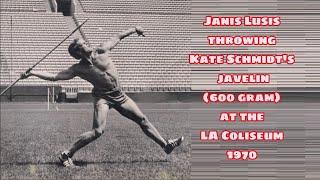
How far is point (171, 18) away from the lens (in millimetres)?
4902

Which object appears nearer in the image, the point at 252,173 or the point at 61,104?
the point at 252,173

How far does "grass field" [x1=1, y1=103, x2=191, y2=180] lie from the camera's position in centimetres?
368

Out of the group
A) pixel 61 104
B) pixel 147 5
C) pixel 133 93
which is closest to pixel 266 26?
pixel 147 5

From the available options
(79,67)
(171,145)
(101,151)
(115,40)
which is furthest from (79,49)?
(171,145)

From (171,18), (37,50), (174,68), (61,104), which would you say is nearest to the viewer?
(171,18)

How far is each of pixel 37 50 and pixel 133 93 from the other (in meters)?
1.37

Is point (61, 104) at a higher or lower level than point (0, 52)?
lower

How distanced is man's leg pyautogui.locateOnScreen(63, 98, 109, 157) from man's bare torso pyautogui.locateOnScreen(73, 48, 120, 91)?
3.5 inches

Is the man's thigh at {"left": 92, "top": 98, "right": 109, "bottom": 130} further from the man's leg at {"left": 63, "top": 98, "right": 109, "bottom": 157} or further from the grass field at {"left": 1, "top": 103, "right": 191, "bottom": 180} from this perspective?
the grass field at {"left": 1, "top": 103, "right": 191, "bottom": 180}

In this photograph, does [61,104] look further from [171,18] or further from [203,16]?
[203,16]

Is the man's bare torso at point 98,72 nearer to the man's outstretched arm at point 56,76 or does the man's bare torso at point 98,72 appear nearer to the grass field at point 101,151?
the man's outstretched arm at point 56,76

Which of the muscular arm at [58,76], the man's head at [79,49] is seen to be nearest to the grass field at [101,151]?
the muscular arm at [58,76]

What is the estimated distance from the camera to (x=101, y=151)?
4051 mm

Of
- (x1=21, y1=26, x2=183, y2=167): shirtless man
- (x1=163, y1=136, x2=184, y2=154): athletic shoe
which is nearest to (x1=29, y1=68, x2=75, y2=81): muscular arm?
(x1=21, y1=26, x2=183, y2=167): shirtless man
